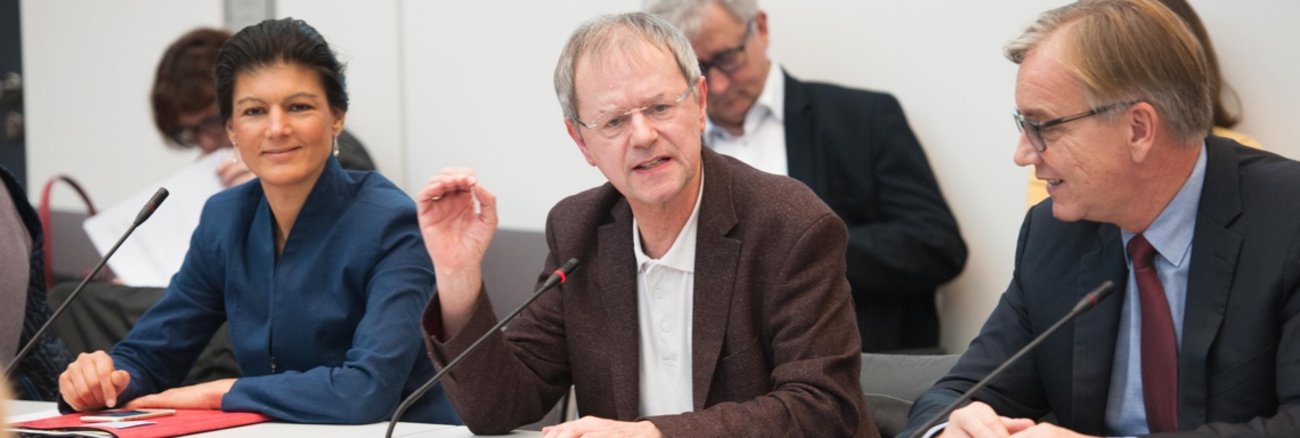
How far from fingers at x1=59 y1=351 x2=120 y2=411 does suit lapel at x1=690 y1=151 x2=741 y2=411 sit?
103 centimetres

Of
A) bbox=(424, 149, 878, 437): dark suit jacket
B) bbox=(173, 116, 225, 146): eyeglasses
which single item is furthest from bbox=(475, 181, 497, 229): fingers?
bbox=(173, 116, 225, 146): eyeglasses

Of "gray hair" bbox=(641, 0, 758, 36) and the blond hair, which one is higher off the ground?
the blond hair

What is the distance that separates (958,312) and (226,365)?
174cm

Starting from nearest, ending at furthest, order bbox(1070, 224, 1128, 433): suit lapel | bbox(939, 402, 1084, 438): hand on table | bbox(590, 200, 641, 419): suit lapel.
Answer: bbox(939, 402, 1084, 438): hand on table < bbox(1070, 224, 1128, 433): suit lapel < bbox(590, 200, 641, 419): suit lapel

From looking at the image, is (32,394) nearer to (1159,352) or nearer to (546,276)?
(546,276)

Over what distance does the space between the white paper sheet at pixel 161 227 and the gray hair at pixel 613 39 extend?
214 centimetres

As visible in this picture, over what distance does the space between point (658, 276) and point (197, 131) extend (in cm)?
250

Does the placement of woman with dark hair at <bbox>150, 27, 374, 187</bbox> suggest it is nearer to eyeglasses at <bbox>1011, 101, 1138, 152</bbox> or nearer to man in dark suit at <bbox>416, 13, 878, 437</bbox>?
man in dark suit at <bbox>416, 13, 878, 437</bbox>

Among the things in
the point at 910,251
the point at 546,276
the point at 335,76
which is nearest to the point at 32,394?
the point at 335,76

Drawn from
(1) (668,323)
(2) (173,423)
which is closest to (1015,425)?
(1) (668,323)

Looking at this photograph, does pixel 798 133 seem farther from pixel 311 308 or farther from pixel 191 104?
pixel 191 104

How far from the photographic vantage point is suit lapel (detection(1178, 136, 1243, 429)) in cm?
197

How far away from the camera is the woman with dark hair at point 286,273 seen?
2.64 m

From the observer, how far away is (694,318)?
228 cm
